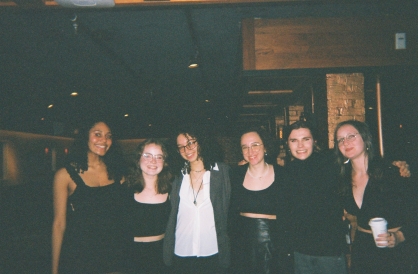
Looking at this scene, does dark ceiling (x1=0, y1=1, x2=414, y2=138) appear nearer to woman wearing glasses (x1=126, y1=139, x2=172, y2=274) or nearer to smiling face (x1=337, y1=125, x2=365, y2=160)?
woman wearing glasses (x1=126, y1=139, x2=172, y2=274)

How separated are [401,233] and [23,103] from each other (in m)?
9.34

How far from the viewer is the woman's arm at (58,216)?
2.42 meters

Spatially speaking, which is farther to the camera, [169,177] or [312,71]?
[312,71]

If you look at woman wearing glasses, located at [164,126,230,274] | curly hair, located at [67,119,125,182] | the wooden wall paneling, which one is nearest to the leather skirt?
woman wearing glasses, located at [164,126,230,274]

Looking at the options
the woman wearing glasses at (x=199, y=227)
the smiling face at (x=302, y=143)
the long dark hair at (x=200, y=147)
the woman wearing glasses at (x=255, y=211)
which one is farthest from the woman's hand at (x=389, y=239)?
the long dark hair at (x=200, y=147)

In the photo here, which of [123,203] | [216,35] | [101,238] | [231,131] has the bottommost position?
[101,238]

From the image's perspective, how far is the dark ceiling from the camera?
3.85m

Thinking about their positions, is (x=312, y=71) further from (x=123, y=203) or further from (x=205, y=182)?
(x=123, y=203)

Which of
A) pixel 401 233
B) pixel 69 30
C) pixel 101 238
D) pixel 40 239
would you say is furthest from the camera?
pixel 40 239

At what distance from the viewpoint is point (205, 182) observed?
9.27 ft

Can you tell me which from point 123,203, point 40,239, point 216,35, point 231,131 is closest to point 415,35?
point 216,35

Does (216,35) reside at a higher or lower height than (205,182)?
higher

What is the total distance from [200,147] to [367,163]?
4.49 ft

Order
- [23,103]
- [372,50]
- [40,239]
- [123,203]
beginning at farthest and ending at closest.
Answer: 1. [23,103]
2. [40,239]
3. [372,50]
4. [123,203]
